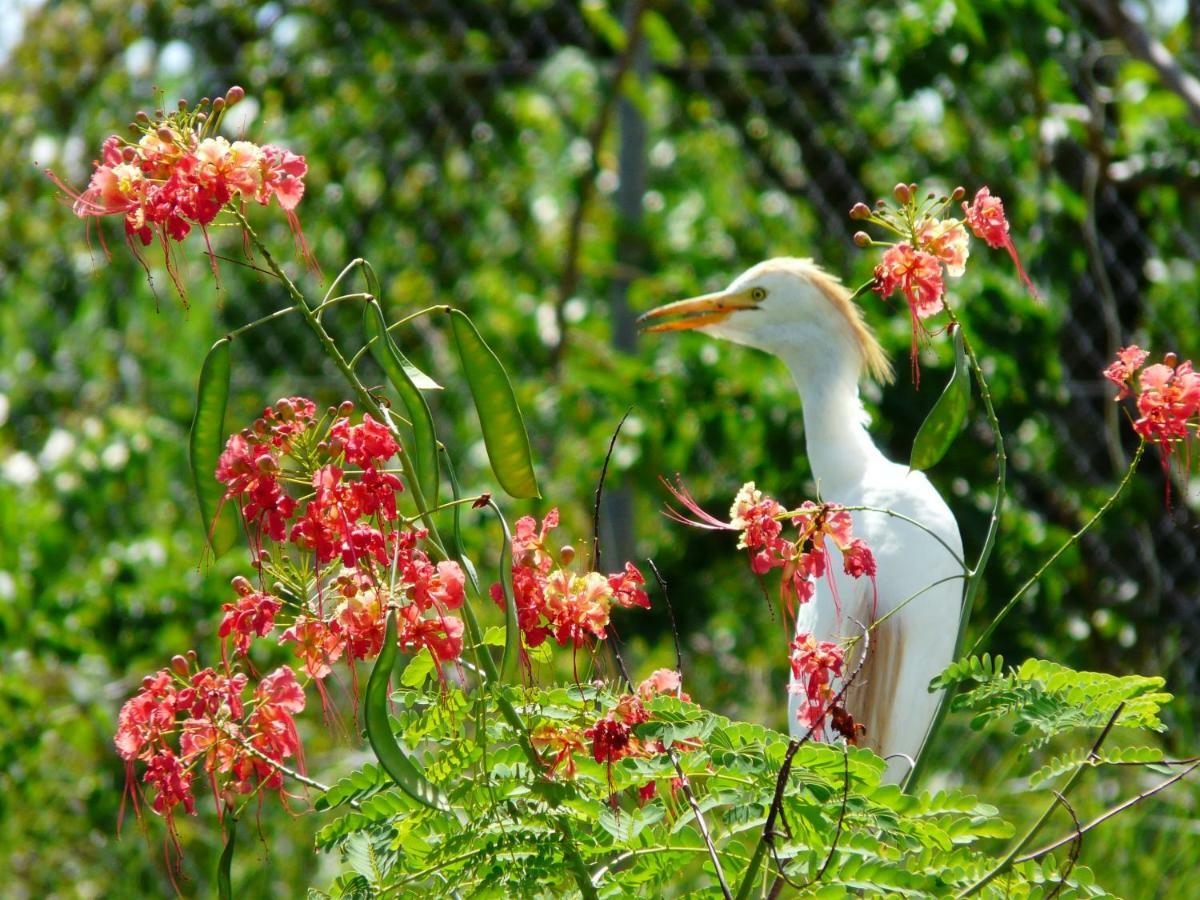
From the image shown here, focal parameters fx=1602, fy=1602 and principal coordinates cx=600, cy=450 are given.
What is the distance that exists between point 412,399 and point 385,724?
0.19 metres

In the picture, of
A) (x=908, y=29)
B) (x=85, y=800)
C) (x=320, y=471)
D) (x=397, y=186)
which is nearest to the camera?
(x=320, y=471)

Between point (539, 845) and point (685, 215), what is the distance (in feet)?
10.3

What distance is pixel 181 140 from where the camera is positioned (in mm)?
924

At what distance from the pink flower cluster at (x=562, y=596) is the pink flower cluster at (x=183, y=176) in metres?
0.26

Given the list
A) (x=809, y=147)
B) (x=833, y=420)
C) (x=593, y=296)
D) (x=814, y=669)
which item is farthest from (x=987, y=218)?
(x=593, y=296)

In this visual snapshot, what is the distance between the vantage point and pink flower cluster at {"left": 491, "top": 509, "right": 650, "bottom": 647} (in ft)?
3.13

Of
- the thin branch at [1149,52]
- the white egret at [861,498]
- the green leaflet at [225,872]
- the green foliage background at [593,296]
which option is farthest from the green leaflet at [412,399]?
Result: the thin branch at [1149,52]

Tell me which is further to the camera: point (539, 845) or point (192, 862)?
point (192, 862)

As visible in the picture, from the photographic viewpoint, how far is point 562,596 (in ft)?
3.15

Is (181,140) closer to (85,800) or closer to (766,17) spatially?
(85,800)

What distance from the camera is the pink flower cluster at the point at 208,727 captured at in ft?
3.04

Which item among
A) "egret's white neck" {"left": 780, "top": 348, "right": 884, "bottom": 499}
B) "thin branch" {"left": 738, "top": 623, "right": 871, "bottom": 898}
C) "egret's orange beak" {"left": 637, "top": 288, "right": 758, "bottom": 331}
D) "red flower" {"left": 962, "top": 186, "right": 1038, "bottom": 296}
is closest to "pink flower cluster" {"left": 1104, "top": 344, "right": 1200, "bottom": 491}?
"red flower" {"left": 962, "top": 186, "right": 1038, "bottom": 296}

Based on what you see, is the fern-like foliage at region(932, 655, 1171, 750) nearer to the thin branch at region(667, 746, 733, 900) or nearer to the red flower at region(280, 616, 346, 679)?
the thin branch at region(667, 746, 733, 900)

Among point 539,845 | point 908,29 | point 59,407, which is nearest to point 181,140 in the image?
point 539,845
